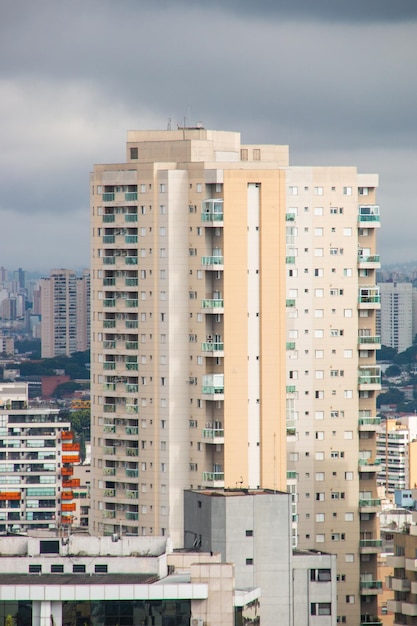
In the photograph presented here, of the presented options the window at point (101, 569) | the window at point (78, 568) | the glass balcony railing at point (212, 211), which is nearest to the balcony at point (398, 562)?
the glass balcony railing at point (212, 211)

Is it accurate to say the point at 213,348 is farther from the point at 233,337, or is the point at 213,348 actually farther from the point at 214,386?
the point at 214,386

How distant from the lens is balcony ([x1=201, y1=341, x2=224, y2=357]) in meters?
108

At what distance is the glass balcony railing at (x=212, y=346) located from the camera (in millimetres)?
108188

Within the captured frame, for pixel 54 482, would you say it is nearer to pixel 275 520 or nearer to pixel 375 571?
pixel 375 571

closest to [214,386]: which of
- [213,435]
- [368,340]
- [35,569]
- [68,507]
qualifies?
[213,435]

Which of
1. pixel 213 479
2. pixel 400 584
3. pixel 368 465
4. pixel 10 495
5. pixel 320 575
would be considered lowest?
pixel 400 584

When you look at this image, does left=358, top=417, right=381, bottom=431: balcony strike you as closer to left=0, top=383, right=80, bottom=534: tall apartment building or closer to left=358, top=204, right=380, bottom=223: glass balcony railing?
left=358, top=204, right=380, bottom=223: glass balcony railing

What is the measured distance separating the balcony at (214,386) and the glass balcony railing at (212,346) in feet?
3.78

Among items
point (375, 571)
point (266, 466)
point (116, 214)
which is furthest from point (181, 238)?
point (375, 571)

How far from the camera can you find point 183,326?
10975cm

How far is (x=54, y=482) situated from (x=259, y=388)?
5336 centimetres

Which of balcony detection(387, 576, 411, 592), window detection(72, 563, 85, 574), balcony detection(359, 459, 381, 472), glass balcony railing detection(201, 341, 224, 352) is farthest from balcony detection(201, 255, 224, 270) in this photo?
window detection(72, 563, 85, 574)

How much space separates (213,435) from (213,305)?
232 inches

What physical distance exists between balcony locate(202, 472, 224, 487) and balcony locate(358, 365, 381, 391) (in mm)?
8958
